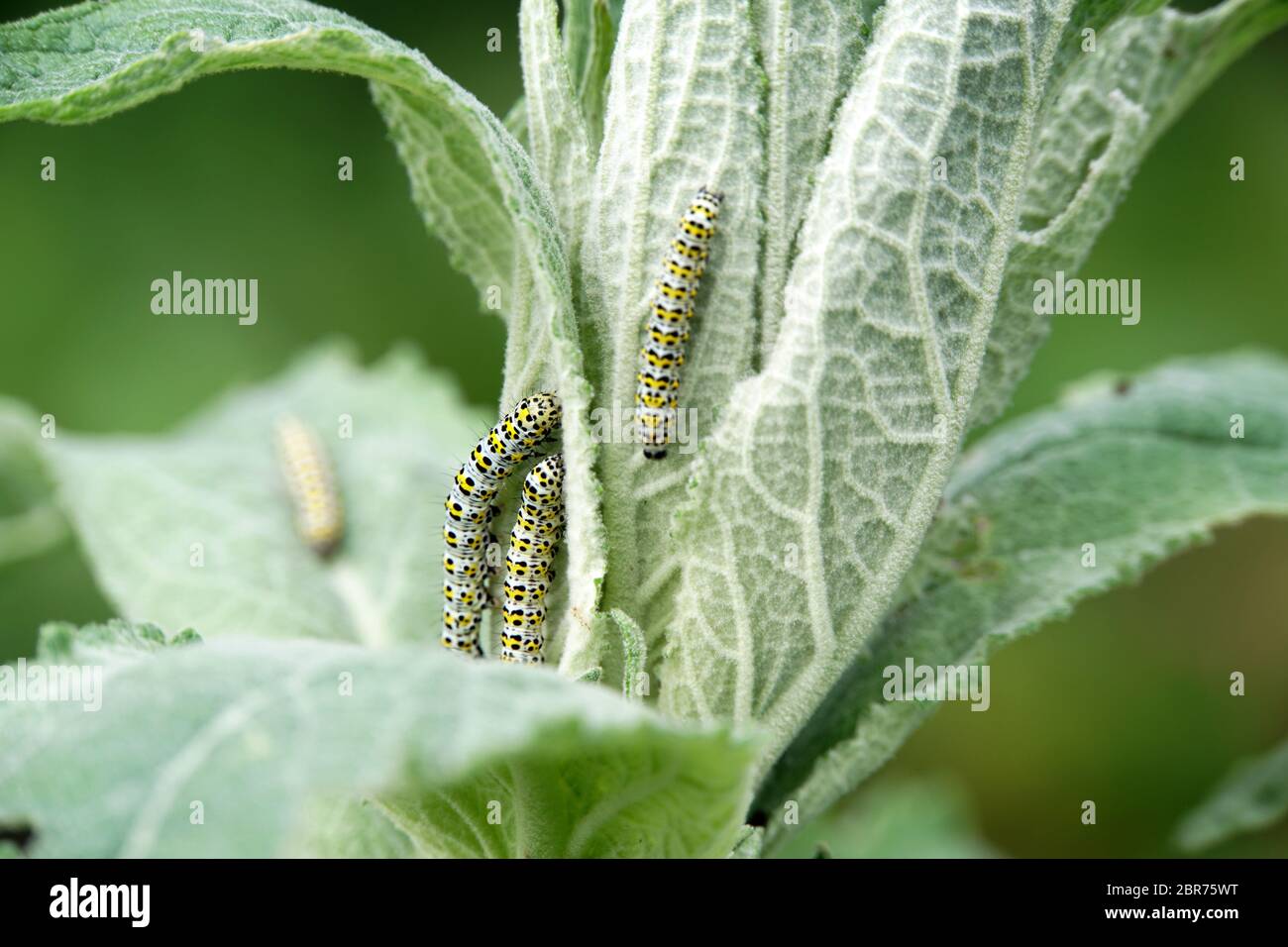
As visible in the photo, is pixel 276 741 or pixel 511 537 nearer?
pixel 276 741

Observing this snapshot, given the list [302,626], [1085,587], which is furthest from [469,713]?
[302,626]

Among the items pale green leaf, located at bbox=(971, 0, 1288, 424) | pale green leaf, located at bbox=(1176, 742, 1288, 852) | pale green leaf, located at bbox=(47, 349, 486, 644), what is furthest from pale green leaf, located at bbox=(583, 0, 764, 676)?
pale green leaf, located at bbox=(1176, 742, 1288, 852)

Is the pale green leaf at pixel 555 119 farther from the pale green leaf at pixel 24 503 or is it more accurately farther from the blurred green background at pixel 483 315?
the blurred green background at pixel 483 315

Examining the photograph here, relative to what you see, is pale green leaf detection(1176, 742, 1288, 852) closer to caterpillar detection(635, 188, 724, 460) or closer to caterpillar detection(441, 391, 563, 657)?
caterpillar detection(441, 391, 563, 657)

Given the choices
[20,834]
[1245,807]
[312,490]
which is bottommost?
[1245,807]

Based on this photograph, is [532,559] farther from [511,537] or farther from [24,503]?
[24,503]

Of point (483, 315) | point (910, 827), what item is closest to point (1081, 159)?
point (910, 827)
